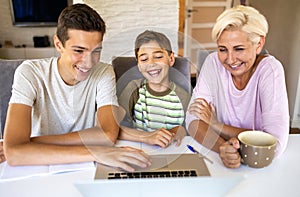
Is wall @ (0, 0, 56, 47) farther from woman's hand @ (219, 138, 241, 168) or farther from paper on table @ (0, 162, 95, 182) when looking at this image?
woman's hand @ (219, 138, 241, 168)

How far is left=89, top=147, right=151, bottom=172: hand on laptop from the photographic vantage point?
88 cm

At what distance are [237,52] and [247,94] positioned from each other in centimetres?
18

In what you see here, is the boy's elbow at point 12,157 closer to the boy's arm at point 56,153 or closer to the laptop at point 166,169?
the boy's arm at point 56,153

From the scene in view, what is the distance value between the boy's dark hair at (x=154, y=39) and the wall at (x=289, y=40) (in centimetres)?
219

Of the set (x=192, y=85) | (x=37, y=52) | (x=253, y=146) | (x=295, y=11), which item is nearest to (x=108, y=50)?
(x=192, y=85)

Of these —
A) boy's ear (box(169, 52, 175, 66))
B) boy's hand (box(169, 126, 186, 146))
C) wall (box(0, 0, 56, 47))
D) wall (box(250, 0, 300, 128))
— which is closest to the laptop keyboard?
boy's hand (box(169, 126, 186, 146))

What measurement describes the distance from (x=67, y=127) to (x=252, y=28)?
2.51 feet

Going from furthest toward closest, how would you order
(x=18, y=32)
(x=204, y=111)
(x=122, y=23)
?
1. (x=18, y=32)
2. (x=122, y=23)
3. (x=204, y=111)

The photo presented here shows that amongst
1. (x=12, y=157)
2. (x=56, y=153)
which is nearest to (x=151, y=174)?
(x=56, y=153)

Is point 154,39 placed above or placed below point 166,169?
above

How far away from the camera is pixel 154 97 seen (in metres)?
0.91

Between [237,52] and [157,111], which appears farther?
[237,52]

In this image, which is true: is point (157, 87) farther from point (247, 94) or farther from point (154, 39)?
point (247, 94)

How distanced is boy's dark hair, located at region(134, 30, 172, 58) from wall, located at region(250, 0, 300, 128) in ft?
7.18
